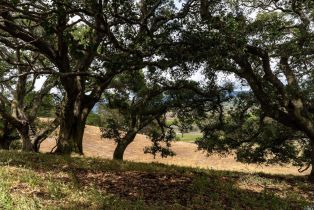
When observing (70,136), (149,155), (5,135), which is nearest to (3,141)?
(5,135)

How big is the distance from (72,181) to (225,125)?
11.2 metres

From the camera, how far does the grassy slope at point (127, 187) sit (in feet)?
34.6

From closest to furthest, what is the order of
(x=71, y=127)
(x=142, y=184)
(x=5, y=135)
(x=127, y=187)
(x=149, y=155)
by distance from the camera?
1. (x=127, y=187)
2. (x=142, y=184)
3. (x=71, y=127)
4. (x=5, y=135)
5. (x=149, y=155)

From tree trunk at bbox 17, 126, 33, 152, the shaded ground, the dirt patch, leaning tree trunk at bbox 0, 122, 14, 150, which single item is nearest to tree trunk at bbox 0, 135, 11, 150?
leaning tree trunk at bbox 0, 122, 14, 150

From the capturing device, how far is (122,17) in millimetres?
12914

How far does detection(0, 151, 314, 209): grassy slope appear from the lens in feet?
34.6

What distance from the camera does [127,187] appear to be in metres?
12.6

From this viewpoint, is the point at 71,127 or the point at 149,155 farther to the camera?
the point at 149,155

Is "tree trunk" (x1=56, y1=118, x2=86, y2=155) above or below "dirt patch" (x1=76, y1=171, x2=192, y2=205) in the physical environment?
above

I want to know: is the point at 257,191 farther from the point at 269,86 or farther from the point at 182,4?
the point at 182,4

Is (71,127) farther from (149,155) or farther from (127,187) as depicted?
(149,155)

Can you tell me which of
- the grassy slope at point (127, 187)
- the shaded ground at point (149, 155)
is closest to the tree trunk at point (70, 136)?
the grassy slope at point (127, 187)

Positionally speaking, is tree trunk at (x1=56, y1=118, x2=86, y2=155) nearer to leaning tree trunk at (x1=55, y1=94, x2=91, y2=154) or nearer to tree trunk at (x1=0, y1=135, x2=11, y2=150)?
leaning tree trunk at (x1=55, y1=94, x2=91, y2=154)

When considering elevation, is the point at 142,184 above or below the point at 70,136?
below
